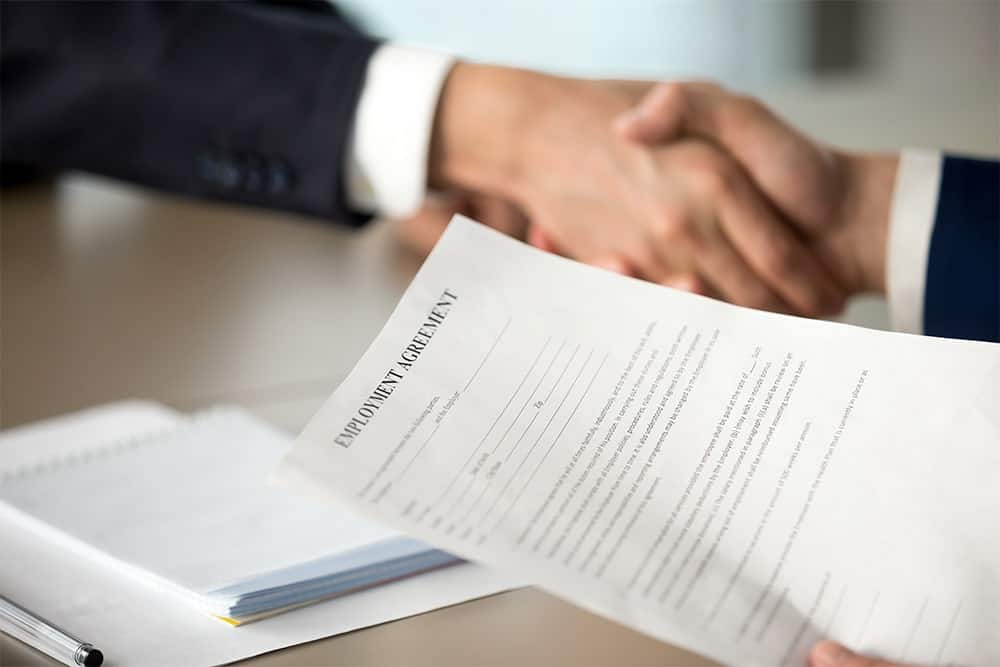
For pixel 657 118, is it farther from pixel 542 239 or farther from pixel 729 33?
pixel 729 33

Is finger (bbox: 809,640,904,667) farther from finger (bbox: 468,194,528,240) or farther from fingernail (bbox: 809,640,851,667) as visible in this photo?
finger (bbox: 468,194,528,240)

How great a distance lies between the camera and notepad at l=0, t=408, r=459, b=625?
0.58m

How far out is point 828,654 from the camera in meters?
0.46

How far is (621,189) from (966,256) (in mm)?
265

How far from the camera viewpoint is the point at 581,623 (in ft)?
1.87

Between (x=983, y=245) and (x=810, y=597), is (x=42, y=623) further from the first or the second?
(x=983, y=245)

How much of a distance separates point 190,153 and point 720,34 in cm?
314

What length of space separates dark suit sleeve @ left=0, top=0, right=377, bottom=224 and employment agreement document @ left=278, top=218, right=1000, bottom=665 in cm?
53

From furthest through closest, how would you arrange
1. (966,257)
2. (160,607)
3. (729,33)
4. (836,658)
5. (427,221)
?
(729,33)
(427,221)
(966,257)
(160,607)
(836,658)

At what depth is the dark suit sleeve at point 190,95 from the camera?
1044 mm

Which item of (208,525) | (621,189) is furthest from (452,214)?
(208,525)

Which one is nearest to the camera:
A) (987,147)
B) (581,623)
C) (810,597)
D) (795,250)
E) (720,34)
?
(810,597)

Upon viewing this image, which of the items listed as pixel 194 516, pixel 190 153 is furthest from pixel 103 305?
pixel 194 516

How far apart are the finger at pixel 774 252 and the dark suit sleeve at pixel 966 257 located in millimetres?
97
